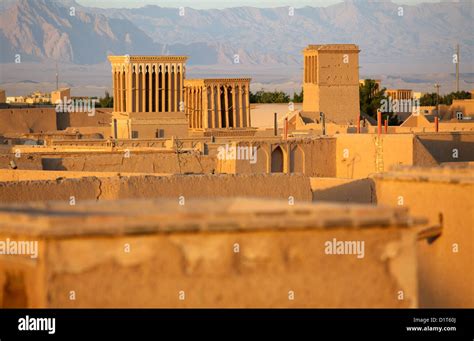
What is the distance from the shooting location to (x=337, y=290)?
30.3ft

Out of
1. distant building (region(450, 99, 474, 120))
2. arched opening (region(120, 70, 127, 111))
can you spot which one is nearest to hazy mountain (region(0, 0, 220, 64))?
distant building (region(450, 99, 474, 120))

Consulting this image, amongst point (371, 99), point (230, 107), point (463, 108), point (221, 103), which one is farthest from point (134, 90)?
point (371, 99)

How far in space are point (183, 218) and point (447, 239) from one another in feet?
11.7

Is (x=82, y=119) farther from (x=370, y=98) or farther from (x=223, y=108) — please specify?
(x=370, y=98)

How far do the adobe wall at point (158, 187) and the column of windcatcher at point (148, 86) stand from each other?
2736 centimetres

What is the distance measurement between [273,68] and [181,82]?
423ft

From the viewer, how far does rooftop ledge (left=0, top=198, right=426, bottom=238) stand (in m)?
8.73

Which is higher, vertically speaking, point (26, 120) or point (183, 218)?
point (26, 120)

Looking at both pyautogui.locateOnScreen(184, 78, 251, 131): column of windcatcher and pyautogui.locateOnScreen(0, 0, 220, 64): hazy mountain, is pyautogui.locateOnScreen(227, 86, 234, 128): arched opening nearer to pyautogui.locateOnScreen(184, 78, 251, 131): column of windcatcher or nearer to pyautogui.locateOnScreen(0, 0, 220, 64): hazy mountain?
pyautogui.locateOnScreen(184, 78, 251, 131): column of windcatcher

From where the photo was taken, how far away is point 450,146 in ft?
91.7

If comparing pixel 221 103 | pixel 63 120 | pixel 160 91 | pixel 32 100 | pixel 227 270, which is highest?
pixel 32 100

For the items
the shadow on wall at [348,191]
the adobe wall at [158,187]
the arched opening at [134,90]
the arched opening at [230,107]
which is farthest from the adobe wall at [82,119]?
the adobe wall at [158,187]
